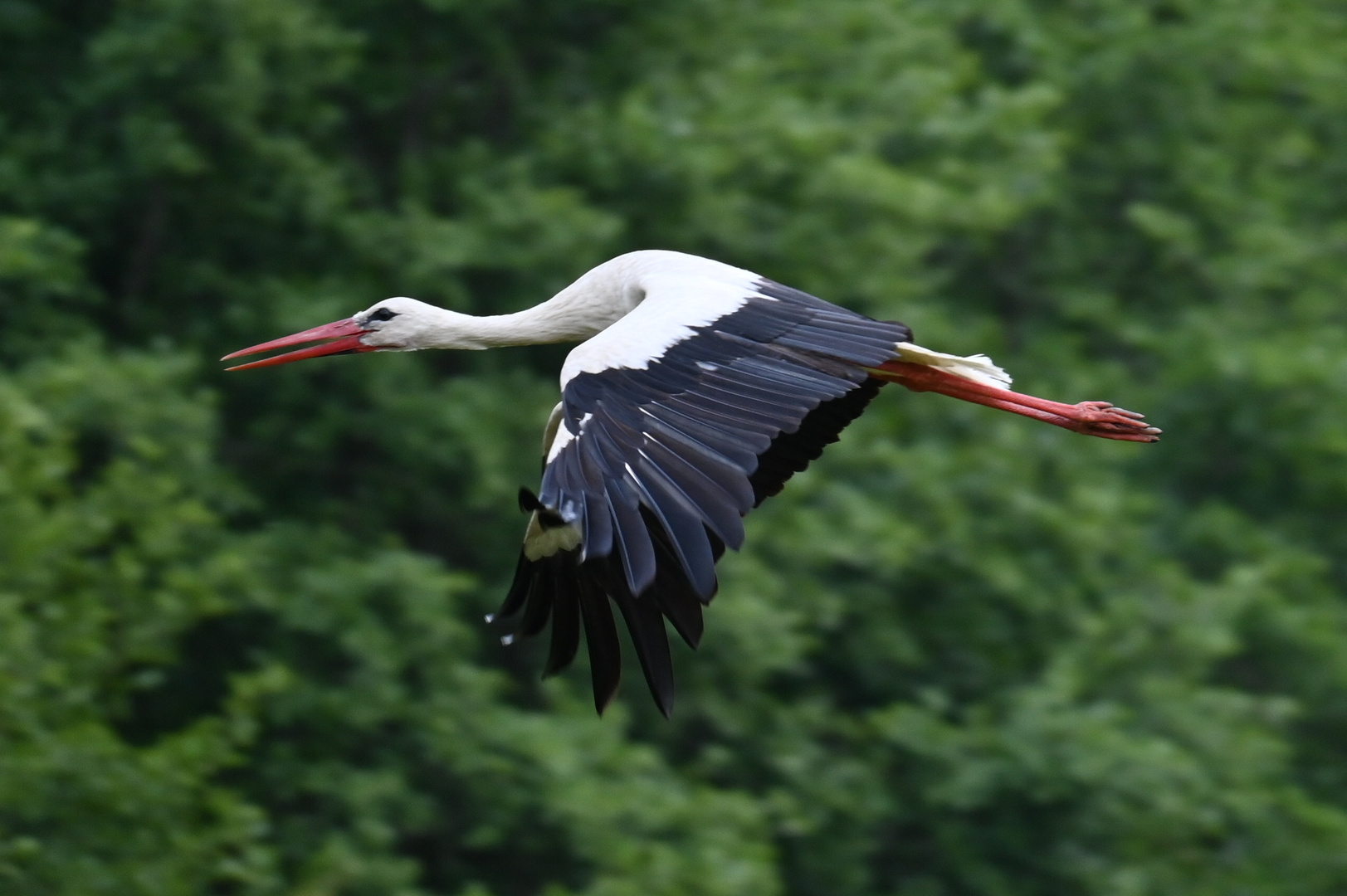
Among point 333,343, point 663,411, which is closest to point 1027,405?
point 663,411

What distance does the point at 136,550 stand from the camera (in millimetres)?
8922

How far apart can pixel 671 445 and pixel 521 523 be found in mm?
5208

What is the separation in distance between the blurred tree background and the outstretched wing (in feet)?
9.86

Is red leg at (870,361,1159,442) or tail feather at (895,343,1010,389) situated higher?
tail feather at (895,343,1010,389)

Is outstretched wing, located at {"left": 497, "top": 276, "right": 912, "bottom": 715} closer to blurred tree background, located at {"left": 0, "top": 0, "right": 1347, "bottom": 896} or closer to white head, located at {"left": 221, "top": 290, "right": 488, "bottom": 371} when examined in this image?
white head, located at {"left": 221, "top": 290, "right": 488, "bottom": 371}

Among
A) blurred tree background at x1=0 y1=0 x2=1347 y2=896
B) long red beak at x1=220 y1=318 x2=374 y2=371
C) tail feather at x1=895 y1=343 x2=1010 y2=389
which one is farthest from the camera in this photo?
blurred tree background at x1=0 y1=0 x2=1347 y2=896

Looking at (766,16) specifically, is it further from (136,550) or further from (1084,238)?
(136,550)

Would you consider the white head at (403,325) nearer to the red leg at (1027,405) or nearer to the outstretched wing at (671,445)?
the outstretched wing at (671,445)

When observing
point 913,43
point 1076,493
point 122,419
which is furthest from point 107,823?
point 913,43

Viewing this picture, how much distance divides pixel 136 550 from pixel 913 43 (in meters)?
5.73

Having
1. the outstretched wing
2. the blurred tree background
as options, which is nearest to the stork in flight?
the outstretched wing

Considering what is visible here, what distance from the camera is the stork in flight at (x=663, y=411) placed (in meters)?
4.62

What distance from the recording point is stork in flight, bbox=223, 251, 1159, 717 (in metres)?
4.62

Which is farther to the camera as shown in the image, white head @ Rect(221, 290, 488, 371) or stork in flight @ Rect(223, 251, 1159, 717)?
white head @ Rect(221, 290, 488, 371)
